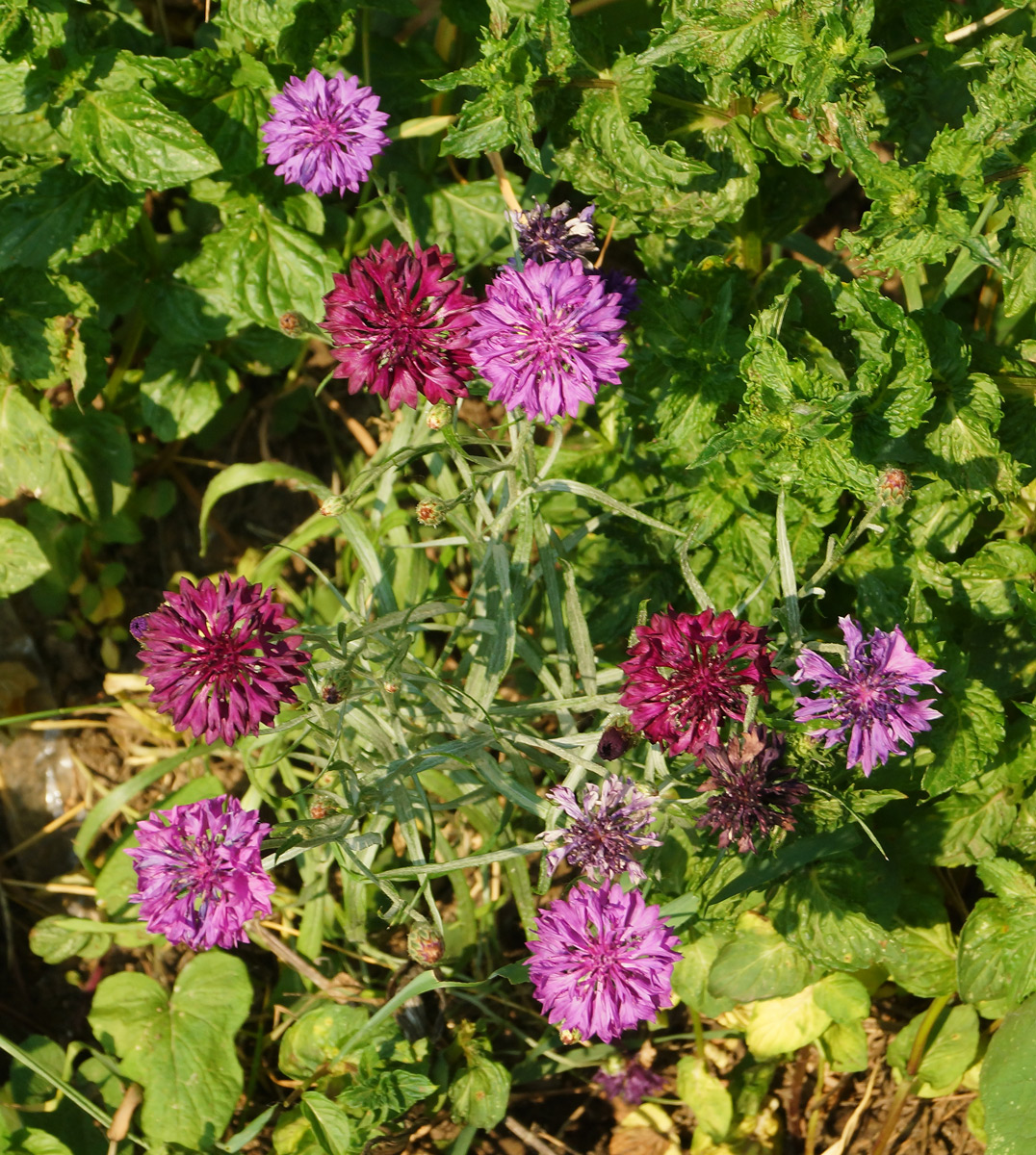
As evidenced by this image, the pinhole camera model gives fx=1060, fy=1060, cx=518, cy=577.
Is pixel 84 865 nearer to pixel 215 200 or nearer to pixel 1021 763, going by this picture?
pixel 215 200

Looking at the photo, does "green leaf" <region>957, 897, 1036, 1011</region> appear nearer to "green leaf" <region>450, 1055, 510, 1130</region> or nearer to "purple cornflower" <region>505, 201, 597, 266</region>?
"green leaf" <region>450, 1055, 510, 1130</region>

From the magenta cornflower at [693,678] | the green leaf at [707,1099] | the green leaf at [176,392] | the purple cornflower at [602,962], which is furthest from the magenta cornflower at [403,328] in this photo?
the green leaf at [707,1099]

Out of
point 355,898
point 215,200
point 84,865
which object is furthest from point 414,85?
point 84,865

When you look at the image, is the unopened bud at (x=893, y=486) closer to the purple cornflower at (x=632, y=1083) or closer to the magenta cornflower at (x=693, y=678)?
the magenta cornflower at (x=693, y=678)

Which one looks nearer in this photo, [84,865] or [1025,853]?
[1025,853]

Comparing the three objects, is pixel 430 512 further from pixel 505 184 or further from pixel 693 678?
pixel 505 184

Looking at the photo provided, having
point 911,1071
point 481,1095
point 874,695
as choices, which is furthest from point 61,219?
point 911,1071

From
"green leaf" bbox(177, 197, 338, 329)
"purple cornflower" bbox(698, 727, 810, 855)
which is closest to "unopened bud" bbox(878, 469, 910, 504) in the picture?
Answer: "purple cornflower" bbox(698, 727, 810, 855)
